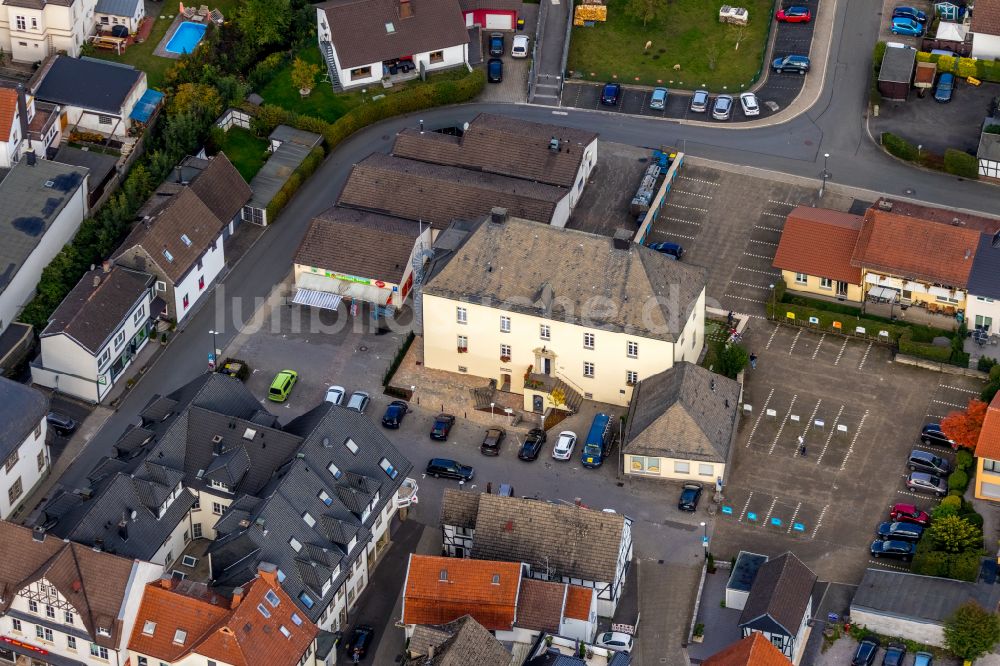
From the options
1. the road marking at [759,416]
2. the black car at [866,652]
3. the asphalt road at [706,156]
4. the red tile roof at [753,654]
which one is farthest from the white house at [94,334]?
the black car at [866,652]

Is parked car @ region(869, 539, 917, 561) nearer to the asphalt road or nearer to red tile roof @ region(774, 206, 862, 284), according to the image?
red tile roof @ region(774, 206, 862, 284)

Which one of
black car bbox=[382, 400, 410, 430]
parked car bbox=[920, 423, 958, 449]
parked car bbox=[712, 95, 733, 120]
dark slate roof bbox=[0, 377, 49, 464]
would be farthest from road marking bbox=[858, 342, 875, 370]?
dark slate roof bbox=[0, 377, 49, 464]

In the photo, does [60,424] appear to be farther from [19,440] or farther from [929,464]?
[929,464]

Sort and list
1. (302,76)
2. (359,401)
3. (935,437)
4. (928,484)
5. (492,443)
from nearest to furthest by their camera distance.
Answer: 1. (928,484)
2. (935,437)
3. (492,443)
4. (359,401)
5. (302,76)

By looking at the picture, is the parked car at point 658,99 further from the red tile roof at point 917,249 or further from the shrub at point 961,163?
the red tile roof at point 917,249

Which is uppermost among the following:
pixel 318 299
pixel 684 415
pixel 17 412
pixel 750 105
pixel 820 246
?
pixel 750 105

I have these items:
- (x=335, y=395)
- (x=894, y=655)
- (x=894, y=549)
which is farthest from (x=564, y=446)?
(x=894, y=655)
